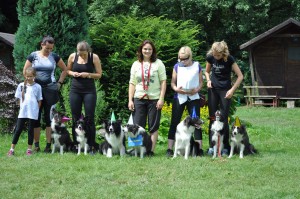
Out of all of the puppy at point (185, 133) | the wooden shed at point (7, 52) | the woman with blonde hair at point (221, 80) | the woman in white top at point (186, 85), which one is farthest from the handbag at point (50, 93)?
the wooden shed at point (7, 52)

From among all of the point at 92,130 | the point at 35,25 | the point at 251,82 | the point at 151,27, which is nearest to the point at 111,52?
the point at 151,27

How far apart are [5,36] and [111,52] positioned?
9.63m

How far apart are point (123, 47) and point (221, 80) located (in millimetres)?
3906

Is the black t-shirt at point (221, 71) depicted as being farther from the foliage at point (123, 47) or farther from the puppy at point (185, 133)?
the foliage at point (123, 47)

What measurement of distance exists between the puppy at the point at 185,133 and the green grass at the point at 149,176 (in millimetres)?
345

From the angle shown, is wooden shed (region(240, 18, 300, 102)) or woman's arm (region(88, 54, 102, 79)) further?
wooden shed (region(240, 18, 300, 102))

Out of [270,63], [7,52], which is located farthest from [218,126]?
[270,63]

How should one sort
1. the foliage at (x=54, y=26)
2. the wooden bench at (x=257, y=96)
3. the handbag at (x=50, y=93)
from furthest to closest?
the wooden bench at (x=257, y=96), the foliage at (x=54, y=26), the handbag at (x=50, y=93)

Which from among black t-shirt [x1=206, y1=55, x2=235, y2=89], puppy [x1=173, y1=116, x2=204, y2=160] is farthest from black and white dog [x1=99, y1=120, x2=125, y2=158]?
black t-shirt [x1=206, y1=55, x2=235, y2=89]

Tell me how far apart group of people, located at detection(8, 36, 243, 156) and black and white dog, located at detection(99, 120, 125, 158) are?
347 mm

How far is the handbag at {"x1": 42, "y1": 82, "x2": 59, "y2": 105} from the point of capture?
28.1 feet

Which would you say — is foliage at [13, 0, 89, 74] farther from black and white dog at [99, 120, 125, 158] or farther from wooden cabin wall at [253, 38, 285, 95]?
wooden cabin wall at [253, 38, 285, 95]

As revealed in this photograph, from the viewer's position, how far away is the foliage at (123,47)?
1158cm

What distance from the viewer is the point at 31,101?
27.5 feet
